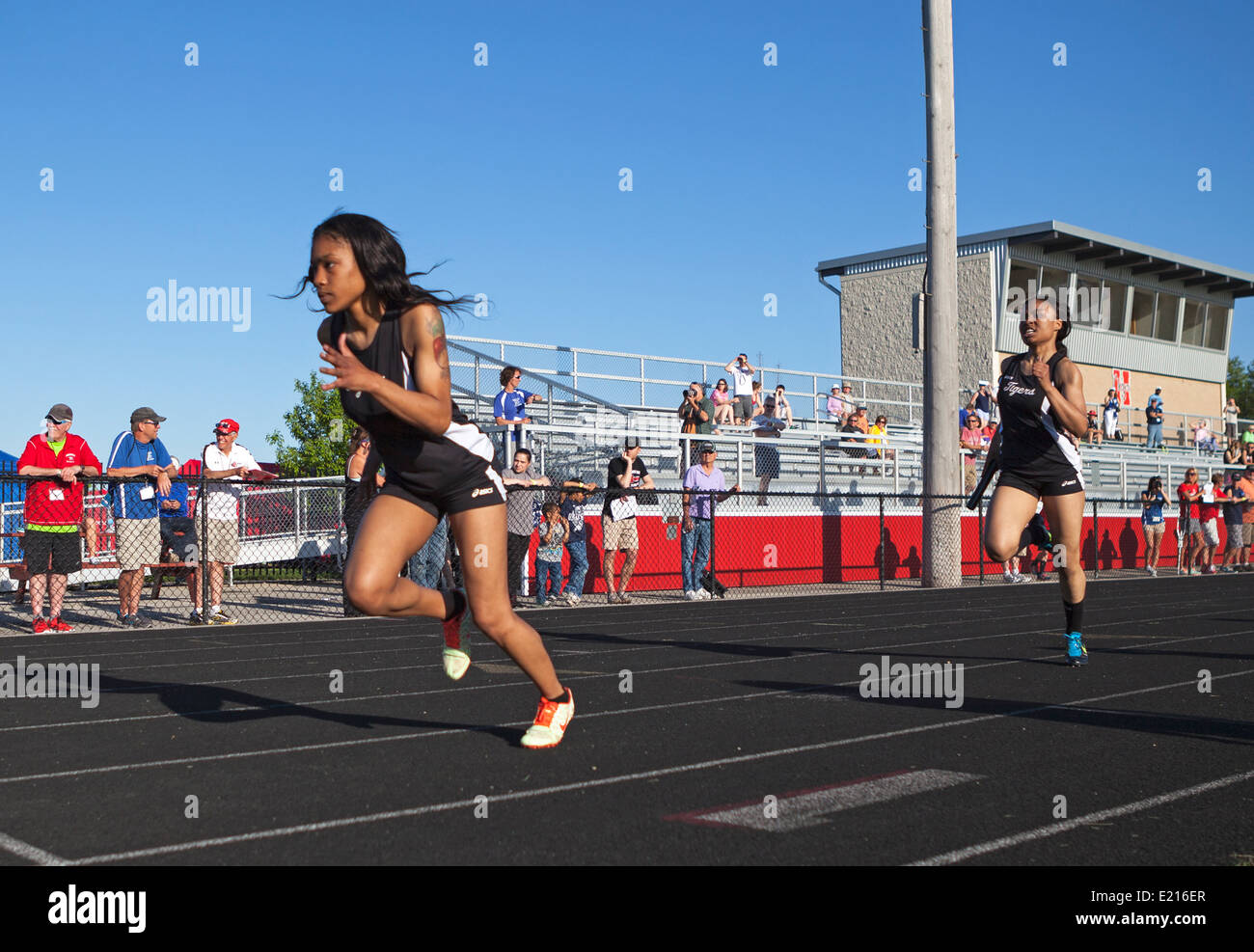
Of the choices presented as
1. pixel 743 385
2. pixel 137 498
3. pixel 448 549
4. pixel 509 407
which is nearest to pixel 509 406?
pixel 509 407

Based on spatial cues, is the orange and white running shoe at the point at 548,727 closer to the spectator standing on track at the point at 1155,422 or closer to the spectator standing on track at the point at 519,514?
the spectator standing on track at the point at 519,514

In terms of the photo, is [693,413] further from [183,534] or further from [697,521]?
[183,534]

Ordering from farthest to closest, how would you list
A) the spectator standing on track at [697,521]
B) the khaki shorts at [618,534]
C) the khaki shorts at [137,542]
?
the spectator standing on track at [697,521], the khaki shorts at [618,534], the khaki shorts at [137,542]

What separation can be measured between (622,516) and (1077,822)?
12207mm

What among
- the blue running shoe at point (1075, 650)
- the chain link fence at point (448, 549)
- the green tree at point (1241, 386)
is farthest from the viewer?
the green tree at point (1241, 386)

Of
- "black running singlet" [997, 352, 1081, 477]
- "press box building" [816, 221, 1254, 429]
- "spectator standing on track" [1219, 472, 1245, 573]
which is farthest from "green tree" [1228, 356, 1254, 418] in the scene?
"black running singlet" [997, 352, 1081, 477]

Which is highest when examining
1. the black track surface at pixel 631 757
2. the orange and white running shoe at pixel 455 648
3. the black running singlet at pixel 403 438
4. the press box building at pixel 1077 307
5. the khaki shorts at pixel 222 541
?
the press box building at pixel 1077 307

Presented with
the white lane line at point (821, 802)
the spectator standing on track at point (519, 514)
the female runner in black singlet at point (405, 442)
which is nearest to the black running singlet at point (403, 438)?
the female runner in black singlet at point (405, 442)

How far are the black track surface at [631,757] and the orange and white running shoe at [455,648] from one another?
37cm

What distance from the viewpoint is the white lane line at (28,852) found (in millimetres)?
3667

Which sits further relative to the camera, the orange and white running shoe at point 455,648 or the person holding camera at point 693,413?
the person holding camera at point 693,413

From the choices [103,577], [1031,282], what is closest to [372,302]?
[103,577]

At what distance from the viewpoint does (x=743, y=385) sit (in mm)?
24516

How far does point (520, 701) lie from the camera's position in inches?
277
